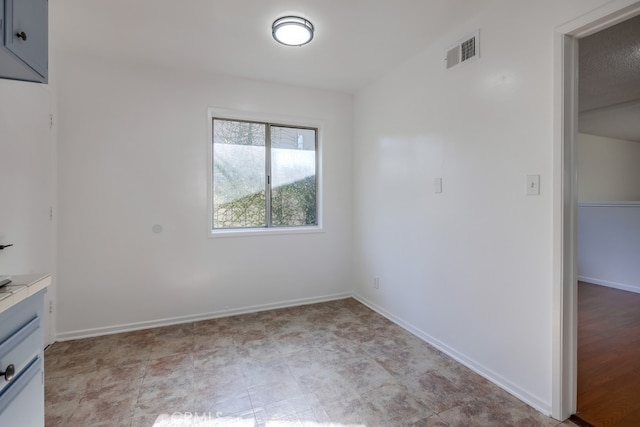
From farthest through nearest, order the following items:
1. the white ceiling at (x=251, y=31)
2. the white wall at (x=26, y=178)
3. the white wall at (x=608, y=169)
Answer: the white wall at (x=608, y=169) → the white ceiling at (x=251, y=31) → the white wall at (x=26, y=178)

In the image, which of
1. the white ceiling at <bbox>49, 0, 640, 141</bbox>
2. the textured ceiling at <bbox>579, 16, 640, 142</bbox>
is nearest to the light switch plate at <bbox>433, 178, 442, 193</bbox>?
the white ceiling at <bbox>49, 0, 640, 141</bbox>

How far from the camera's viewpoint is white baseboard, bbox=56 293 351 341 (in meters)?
2.80

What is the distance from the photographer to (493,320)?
2.13m

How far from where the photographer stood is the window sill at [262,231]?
10.8ft

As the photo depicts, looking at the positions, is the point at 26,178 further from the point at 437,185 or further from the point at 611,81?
the point at 611,81

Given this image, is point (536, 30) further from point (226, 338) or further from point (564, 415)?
point (226, 338)

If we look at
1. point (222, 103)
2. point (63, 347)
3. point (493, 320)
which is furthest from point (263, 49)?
point (63, 347)

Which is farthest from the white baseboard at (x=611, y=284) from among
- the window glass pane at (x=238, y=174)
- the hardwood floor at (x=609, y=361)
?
the window glass pane at (x=238, y=174)

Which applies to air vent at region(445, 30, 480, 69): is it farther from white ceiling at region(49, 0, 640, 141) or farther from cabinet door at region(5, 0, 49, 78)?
cabinet door at region(5, 0, 49, 78)

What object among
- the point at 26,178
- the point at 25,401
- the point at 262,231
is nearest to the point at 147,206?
the point at 26,178

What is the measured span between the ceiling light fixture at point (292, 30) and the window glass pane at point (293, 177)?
1.33 m

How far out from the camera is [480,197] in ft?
7.22

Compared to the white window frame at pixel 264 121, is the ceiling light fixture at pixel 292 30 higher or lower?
higher

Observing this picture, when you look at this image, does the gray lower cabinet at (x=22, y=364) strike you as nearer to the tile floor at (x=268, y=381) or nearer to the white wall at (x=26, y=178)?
the tile floor at (x=268, y=381)
